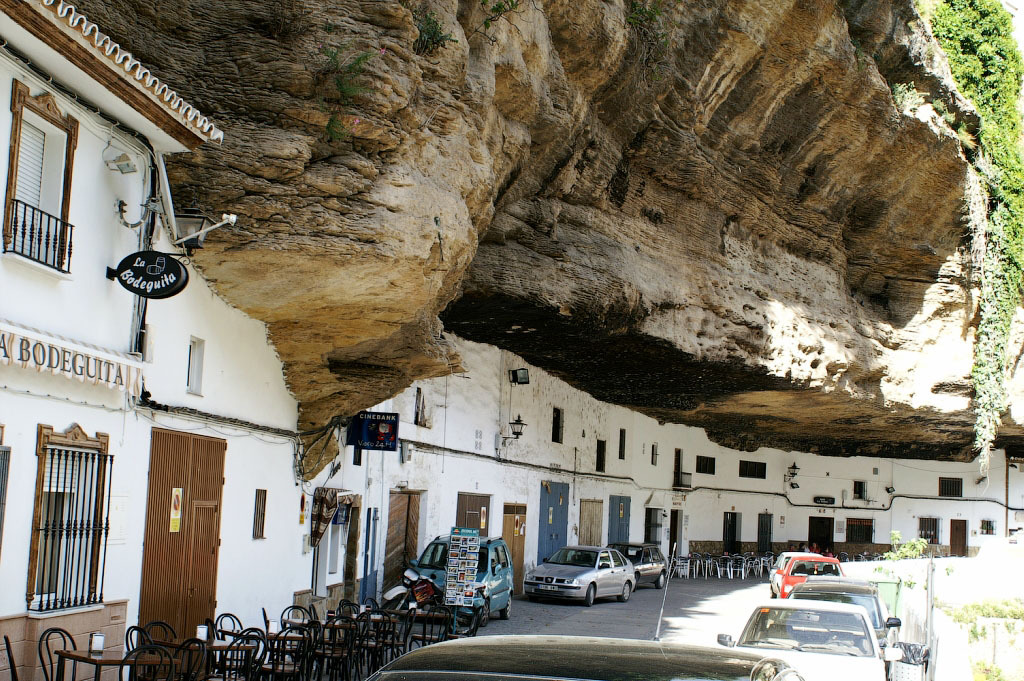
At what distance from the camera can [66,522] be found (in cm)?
809

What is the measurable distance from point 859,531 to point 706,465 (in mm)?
9636

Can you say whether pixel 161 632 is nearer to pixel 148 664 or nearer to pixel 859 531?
pixel 148 664

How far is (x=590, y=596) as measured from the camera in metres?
22.9

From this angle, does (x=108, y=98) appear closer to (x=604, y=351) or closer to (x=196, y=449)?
(x=196, y=449)

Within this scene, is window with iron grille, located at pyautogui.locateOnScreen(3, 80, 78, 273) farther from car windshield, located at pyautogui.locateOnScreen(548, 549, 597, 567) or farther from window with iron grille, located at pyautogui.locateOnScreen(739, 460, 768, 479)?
window with iron grille, located at pyautogui.locateOnScreen(739, 460, 768, 479)

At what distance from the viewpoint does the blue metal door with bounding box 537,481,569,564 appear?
25.5 metres

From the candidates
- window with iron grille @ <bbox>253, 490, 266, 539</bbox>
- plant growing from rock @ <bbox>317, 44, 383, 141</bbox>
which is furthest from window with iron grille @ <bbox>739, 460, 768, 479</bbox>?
plant growing from rock @ <bbox>317, 44, 383, 141</bbox>

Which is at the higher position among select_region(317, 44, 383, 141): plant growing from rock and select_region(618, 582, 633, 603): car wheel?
select_region(317, 44, 383, 141): plant growing from rock

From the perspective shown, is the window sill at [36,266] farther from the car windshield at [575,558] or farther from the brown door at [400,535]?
the car windshield at [575,558]

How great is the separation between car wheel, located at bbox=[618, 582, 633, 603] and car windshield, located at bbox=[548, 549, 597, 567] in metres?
1.72

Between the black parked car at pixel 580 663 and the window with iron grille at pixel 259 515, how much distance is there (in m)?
9.06

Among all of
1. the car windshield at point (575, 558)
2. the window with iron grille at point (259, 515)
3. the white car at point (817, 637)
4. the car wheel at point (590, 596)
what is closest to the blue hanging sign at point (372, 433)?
the window with iron grille at point (259, 515)

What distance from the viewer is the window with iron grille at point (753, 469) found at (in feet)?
130

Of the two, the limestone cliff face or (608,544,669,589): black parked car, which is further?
(608,544,669,589): black parked car
